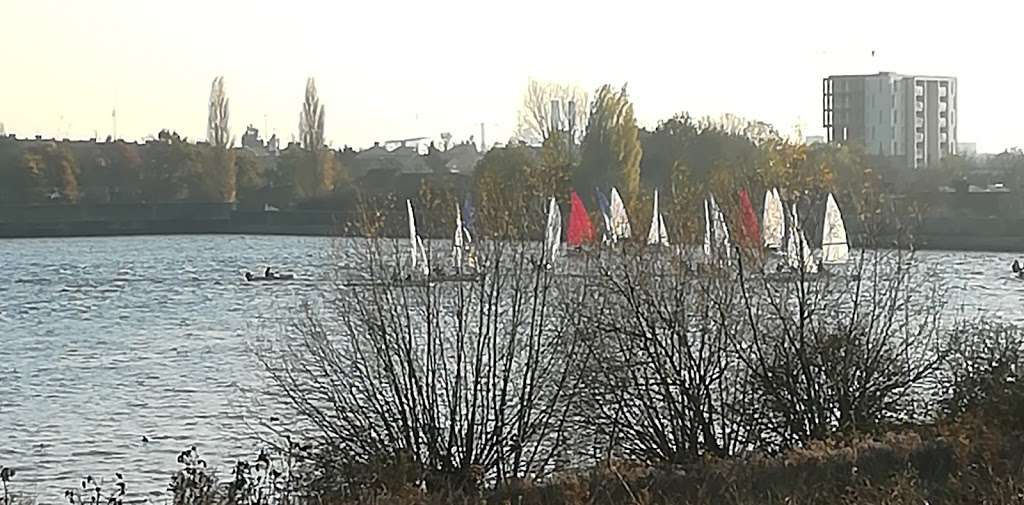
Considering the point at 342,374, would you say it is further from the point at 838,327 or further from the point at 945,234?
the point at 945,234

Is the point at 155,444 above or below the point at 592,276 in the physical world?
below

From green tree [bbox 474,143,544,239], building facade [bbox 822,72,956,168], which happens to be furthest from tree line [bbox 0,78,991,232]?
building facade [bbox 822,72,956,168]

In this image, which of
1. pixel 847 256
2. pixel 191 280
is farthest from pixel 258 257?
pixel 847 256

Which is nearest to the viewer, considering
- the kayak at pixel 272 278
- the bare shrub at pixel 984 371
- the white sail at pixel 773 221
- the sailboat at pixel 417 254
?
the bare shrub at pixel 984 371

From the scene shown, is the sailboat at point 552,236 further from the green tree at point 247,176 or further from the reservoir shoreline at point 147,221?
the green tree at point 247,176

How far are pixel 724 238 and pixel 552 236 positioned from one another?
2.21 m

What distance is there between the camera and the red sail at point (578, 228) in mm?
20672

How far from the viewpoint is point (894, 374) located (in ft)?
60.6

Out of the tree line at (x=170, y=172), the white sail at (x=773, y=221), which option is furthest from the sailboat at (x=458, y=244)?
the tree line at (x=170, y=172)

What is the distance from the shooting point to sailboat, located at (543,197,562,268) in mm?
19156

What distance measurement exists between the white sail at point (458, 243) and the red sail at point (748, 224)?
127 inches

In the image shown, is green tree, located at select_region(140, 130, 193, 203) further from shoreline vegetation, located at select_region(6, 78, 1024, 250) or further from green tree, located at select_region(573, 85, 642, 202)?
green tree, located at select_region(573, 85, 642, 202)

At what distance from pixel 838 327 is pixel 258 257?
60093 millimetres

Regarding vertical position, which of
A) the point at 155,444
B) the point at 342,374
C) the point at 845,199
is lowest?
the point at 155,444
